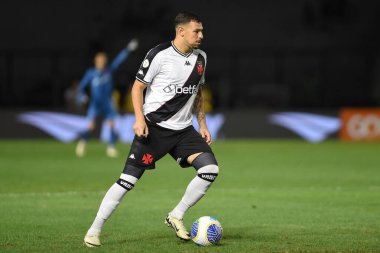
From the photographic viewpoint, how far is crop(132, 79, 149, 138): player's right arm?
330 inches

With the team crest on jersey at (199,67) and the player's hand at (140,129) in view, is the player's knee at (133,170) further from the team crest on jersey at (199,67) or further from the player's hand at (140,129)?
the team crest on jersey at (199,67)

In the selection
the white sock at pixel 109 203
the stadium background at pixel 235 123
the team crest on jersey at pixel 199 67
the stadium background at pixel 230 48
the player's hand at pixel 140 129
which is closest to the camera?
the player's hand at pixel 140 129

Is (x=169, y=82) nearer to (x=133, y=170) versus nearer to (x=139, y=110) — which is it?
(x=139, y=110)

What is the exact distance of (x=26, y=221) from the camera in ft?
33.9

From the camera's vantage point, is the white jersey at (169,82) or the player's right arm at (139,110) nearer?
the player's right arm at (139,110)

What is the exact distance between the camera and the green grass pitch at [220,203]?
8.78m

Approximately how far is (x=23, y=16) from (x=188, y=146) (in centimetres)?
2674

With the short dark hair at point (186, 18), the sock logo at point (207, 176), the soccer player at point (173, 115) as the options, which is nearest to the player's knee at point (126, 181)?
the soccer player at point (173, 115)

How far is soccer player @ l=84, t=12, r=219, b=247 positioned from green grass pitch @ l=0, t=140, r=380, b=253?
568mm

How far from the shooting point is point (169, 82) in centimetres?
869

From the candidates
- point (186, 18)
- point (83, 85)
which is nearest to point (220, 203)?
point (186, 18)

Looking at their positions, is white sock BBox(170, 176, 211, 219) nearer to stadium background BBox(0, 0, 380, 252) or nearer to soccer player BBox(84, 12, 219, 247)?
soccer player BBox(84, 12, 219, 247)

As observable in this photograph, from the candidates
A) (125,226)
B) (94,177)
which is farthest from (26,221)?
(94,177)

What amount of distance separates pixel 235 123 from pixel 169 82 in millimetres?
18816
